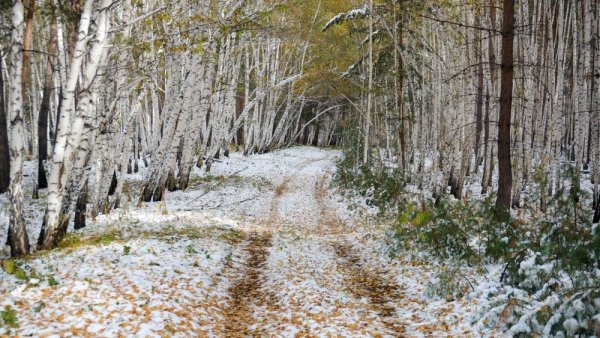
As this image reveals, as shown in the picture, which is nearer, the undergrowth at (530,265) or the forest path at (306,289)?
the undergrowth at (530,265)

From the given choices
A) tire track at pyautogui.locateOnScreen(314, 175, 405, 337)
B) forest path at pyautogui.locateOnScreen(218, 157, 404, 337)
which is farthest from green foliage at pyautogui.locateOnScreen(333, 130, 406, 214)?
tire track at pyautogui.locateOnScreen(314, 175, 405, 337)

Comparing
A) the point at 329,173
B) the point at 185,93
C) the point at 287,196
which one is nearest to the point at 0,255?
the point at 185,93

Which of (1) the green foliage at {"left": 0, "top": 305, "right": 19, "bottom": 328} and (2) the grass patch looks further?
(2) the grass patch

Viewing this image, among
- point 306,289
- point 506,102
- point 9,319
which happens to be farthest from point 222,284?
point 506,102

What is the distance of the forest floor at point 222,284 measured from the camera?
5820mm

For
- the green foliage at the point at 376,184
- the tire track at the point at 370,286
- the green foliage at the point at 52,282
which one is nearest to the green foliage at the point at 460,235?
the tire track at the point at 370,286

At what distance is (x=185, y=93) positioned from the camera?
14.5 metres

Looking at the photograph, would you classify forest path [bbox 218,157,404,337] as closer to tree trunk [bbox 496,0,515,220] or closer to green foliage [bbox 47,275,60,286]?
green foliage [bbox 47,275,60,286]

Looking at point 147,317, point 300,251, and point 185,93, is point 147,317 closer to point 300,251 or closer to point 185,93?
point 300,251

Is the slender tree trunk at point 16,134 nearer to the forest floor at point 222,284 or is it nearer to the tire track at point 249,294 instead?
the forest floor at point 222,284

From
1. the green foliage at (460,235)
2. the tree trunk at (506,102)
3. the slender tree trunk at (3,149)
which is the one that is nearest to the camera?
the green foliage at (460,235)

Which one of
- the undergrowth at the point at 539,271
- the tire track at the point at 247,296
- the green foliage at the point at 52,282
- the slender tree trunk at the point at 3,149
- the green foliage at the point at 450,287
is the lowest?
the tire track at the point at 247,296

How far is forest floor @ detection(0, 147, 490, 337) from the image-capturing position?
5.82 meters

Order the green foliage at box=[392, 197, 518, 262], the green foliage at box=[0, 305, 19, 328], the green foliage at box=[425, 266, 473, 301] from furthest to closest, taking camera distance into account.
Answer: the green foliage at box=[392, 197, 518, 262], the green foliage at box=[425, 266, 473, 301], the green foliage at box=[0, 305, 19, 328]
